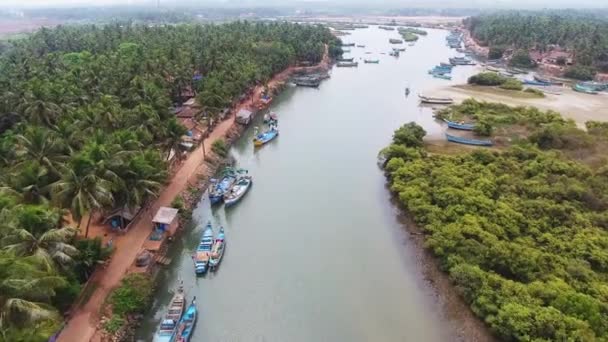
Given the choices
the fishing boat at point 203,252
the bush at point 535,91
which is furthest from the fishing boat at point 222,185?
the bush at point 535,91

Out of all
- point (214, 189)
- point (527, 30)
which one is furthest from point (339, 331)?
point (527, 30)

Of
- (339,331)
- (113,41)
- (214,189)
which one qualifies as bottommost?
(339,331)

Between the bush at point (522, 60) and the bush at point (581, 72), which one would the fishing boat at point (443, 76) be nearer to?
the bush at point (522, 60)

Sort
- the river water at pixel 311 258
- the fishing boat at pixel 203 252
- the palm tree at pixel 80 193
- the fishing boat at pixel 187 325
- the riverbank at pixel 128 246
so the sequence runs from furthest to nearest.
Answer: the fishing boat at pixel 203 252 < the river water at pixel 311 258 < the palm tree at pixel 80 193 < the fishing boat at pixel 187 325 < the riverbank at pixel 128 246

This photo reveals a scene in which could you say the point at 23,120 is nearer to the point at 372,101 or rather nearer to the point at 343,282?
the point at 343,282

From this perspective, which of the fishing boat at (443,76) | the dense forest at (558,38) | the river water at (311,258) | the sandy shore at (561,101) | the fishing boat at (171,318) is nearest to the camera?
the fishing boat at (171,318)

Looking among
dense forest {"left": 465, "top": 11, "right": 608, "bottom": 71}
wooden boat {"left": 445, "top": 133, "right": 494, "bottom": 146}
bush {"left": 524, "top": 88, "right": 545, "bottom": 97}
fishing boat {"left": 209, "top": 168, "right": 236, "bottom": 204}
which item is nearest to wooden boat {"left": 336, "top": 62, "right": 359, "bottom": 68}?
bush {"left": 524, "top": 88, "right": 545, "bottom": 97}
